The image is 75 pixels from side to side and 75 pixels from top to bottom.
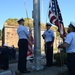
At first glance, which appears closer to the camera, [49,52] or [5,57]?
[49,52]

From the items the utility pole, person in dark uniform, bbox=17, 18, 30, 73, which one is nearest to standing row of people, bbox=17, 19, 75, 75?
person in dark uniform, bbox=17, 18, 30, 73

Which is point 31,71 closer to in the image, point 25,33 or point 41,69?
point 41,69

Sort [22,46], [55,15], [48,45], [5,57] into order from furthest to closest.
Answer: [5,57], [48,45], [55,15], [22,46]

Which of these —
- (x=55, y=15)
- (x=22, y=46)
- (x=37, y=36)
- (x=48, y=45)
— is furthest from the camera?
(x=48, y=45)

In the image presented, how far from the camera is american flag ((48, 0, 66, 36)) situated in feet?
30.5

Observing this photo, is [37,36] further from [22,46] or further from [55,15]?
[55,15]

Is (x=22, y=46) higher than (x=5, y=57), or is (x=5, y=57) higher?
(x=22, y=46)

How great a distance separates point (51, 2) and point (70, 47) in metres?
2.94

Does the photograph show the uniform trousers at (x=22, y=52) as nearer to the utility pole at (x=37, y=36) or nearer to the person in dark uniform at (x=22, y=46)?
the person in dark uniform at (x=22, y=46)

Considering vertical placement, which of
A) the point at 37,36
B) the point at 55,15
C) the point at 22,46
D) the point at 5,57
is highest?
the point at 55,15

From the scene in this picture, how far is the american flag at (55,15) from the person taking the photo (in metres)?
9.29

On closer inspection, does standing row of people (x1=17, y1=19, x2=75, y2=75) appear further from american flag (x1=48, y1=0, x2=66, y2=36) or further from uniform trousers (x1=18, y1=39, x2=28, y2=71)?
american flag (x1=48, y1=0, x2=66, y2=36)

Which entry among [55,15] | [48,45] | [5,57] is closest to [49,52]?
[48,45]

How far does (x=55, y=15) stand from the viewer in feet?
30.8
